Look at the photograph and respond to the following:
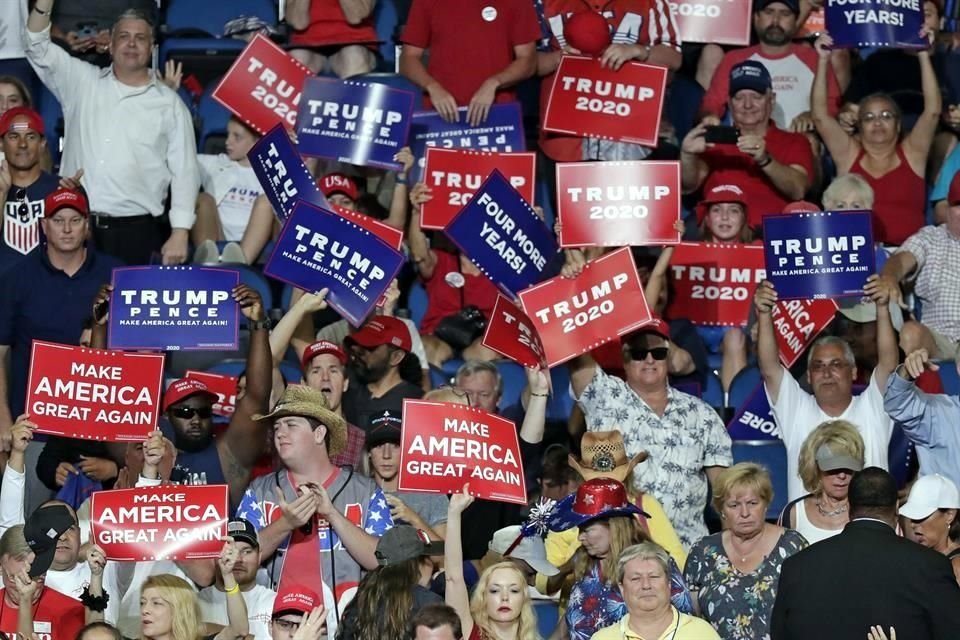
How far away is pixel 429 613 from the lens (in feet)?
23.6

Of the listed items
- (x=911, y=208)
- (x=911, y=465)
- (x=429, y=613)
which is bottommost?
(x=429, y=613)

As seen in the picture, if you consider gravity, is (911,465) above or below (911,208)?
below

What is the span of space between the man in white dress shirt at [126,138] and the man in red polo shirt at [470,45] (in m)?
1.37

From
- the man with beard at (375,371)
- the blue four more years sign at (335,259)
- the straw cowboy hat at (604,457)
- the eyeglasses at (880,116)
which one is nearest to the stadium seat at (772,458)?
the straw cowboy hat at (604,457)

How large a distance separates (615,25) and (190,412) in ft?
13.7

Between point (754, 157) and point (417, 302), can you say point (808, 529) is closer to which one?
point (754, 157)

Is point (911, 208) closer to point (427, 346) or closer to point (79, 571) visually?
point (427, 346)

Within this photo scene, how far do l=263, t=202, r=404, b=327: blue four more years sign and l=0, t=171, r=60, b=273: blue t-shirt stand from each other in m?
1.65

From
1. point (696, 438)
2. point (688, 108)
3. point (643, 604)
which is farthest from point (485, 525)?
point (688, 108)

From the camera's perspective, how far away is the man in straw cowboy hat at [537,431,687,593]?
339 inches

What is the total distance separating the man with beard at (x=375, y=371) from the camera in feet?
32.4

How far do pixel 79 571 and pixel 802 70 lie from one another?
5797 mm

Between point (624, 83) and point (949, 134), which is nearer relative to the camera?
point (624, 83)

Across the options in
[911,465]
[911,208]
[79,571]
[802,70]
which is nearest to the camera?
[79,571]
